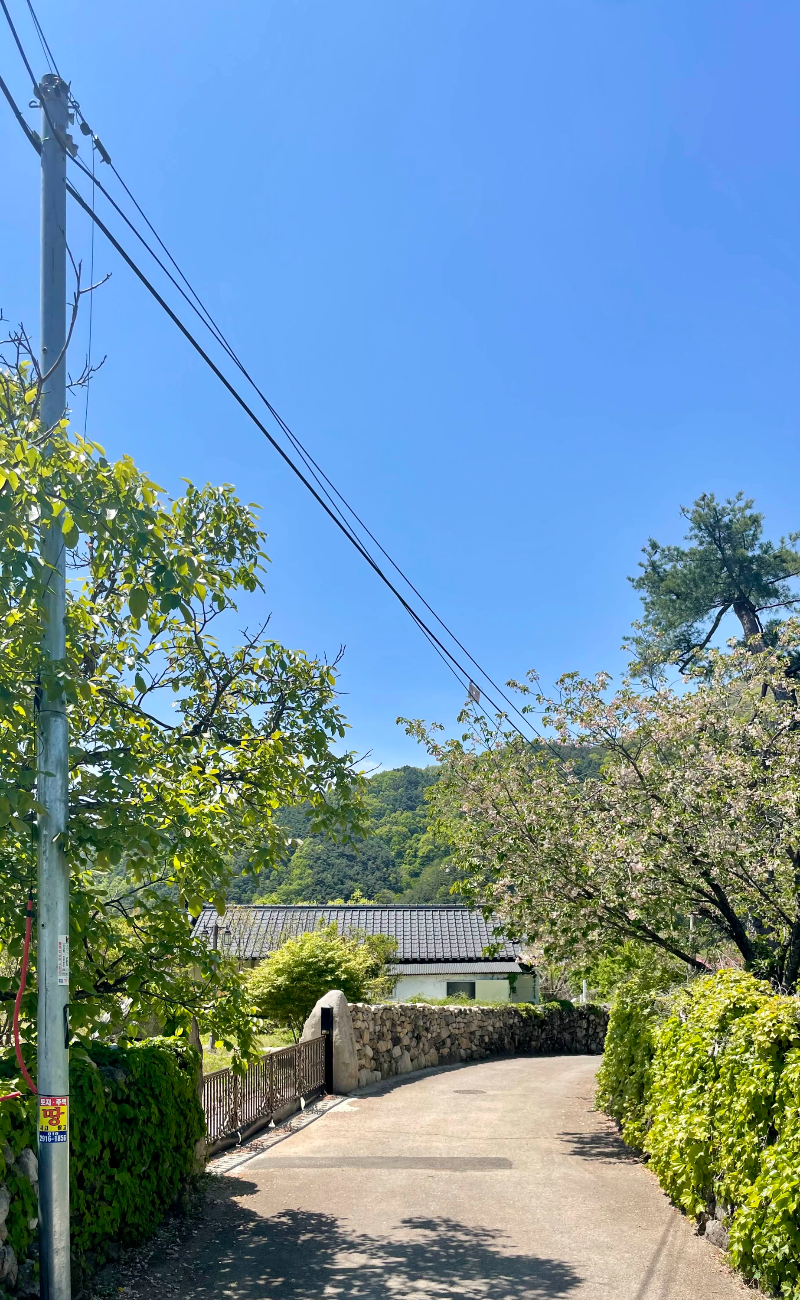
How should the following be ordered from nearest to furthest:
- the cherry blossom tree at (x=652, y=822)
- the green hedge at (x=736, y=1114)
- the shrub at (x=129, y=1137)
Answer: the green hedge at (x=736, y=1114) < the shrub at (x=129, y=1137) < the cherry blossom tree at (x=652, y=822)

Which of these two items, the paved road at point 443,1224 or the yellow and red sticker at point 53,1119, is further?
the paved road at point 443,1224

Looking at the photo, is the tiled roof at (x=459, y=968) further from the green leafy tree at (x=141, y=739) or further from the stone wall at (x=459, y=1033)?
the green leafy tree at (x=141, y=739)

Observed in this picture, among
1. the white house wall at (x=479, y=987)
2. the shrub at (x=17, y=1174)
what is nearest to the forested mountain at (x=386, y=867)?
the white house wall at (x=479, y=987)

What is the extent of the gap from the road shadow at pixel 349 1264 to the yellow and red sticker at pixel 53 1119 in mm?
2245

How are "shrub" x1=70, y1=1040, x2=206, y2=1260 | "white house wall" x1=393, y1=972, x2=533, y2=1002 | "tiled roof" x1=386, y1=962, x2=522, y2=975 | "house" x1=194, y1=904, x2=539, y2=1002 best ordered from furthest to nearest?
"tiled roof" x1=386, y1=962, x2=522, y2=975, "house" x1=194, y1=904, x2=539, y2=1002, "white house wall" x1=393, y1=972, x2=533, y2=1002, "shrub" x1=70, y1=1040, x2=206, y2=1260

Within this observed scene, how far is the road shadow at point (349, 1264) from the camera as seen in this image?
6367 millimetres

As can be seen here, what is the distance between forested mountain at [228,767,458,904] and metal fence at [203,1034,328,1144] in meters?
43.1

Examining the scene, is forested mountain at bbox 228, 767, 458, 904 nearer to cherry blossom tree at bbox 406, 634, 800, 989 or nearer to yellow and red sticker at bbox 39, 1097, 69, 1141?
cherry blossom tree at bbox 406, 634, 800, 989

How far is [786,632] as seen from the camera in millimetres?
11641

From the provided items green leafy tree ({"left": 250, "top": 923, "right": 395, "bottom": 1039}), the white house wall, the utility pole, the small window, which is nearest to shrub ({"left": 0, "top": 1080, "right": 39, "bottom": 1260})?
the utility pole

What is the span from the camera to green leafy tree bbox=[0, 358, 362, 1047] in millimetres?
4945

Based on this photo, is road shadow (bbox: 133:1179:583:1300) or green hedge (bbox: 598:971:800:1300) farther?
road shadow (bbox: 133:1179:583:1300)

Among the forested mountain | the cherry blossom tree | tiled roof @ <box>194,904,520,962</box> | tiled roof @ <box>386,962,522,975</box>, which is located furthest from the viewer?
the forested mountain

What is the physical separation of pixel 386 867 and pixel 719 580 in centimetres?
4685
